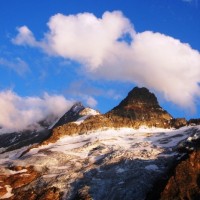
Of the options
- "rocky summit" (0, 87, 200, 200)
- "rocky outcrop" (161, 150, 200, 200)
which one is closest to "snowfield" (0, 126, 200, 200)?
"rocky summit" (0, 87, 200, 200)

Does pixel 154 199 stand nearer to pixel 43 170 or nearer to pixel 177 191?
pixel 177 191

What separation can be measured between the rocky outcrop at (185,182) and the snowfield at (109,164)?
6.43m

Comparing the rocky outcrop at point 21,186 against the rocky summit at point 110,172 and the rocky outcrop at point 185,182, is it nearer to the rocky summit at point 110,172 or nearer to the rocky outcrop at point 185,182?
the rocky summit at point 110,172

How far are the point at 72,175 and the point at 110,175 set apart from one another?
1183 centimetres

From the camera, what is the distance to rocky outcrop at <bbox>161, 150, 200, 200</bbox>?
119562 mm

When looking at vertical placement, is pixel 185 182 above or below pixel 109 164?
below

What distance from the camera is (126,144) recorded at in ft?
621

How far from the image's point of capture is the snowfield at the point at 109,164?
131 meters

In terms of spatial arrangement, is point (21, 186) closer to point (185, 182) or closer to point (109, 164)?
point (109, 164)

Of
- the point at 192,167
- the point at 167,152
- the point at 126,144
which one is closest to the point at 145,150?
the point at 167,152

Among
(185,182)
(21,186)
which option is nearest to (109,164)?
(21,186)

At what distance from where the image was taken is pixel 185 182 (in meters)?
124

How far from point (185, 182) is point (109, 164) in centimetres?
3354

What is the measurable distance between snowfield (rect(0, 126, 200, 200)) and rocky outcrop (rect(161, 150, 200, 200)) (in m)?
6.43
